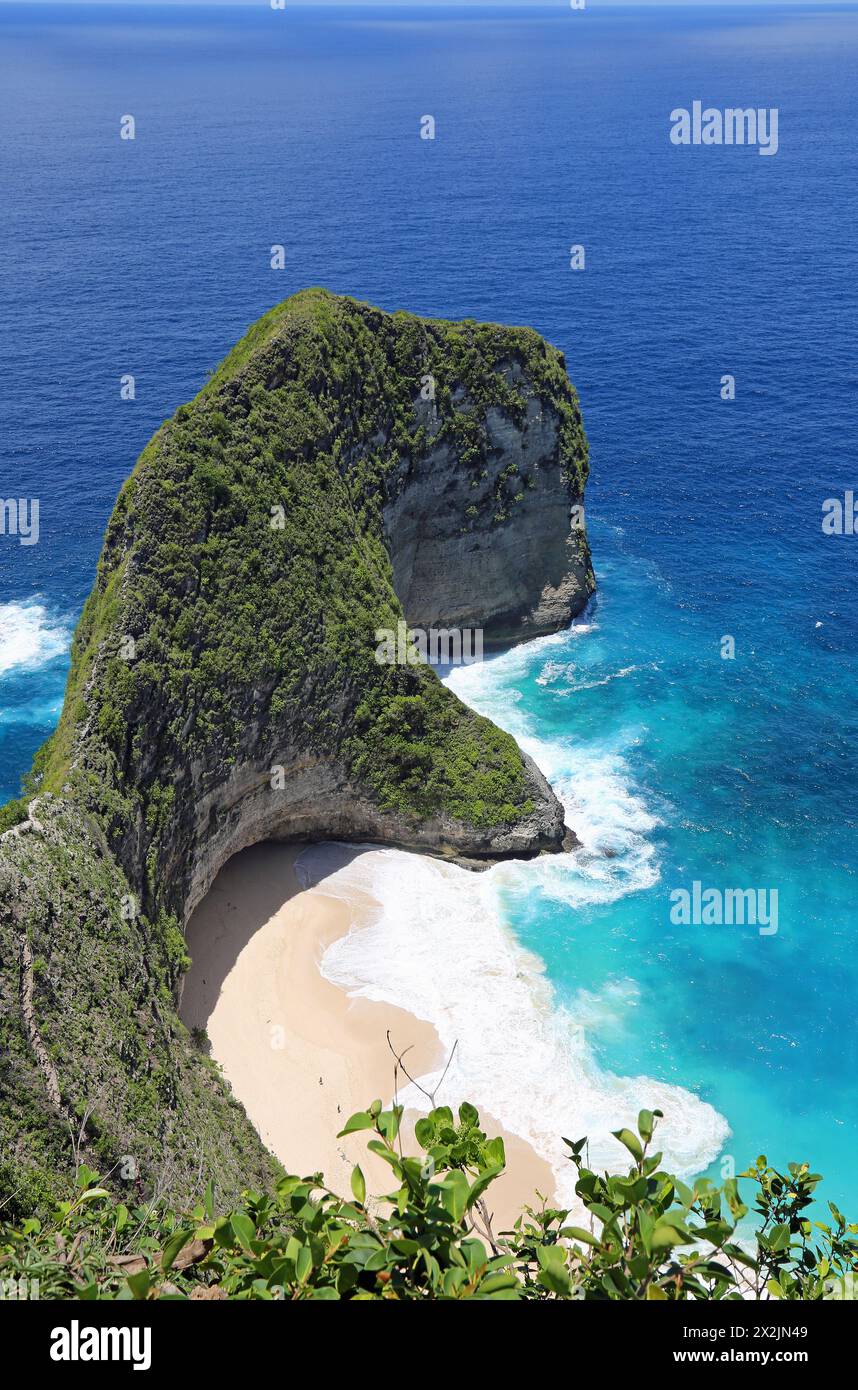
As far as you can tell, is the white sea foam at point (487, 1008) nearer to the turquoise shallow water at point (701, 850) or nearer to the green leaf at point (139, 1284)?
the turquoise shallow water at point (701, 850)

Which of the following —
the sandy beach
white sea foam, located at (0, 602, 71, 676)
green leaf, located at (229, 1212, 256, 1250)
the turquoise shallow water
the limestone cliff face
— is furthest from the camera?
white sea foam, located at (0, 602, 71, 676)

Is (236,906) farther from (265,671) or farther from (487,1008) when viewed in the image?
(487,1008)

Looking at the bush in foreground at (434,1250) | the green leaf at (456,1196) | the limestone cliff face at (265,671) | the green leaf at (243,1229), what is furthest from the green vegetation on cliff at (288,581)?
the green leaf at (456,1196)

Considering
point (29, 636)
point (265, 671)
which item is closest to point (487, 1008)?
point (265, 671)

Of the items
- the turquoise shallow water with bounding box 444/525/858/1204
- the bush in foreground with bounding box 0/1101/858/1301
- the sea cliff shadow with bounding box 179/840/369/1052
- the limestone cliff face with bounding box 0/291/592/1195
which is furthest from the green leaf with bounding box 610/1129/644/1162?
the sea cliff shadow with bounding box 179/840/369/1052

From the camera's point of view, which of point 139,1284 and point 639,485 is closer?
point 139,1284

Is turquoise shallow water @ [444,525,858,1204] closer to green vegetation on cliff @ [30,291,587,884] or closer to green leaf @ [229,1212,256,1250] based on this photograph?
green vegetation on cliff @ [30,291,587,884]

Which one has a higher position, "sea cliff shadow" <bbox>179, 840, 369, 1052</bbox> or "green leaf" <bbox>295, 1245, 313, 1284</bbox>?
"green leaf" <bbox>295, 1245, 313, 1284</bbox>
